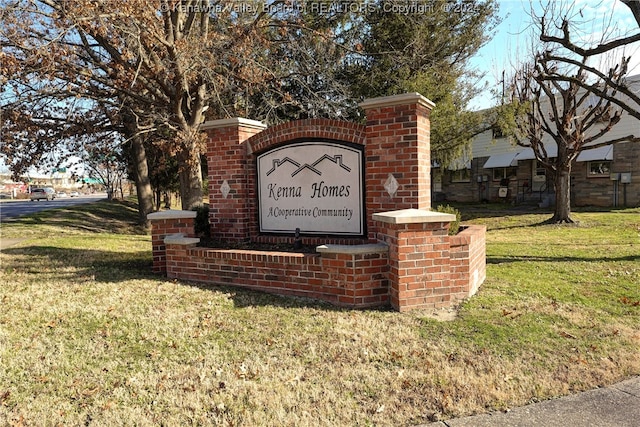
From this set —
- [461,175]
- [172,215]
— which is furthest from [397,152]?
[461,175]

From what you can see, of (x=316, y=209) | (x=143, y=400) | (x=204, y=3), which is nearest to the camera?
(x=143, y=400)

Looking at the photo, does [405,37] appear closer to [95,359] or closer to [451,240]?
[451,240]

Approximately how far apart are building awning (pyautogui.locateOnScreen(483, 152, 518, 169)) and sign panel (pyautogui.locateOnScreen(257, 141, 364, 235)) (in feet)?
68.8

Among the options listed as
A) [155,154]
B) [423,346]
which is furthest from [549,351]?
[155,154]

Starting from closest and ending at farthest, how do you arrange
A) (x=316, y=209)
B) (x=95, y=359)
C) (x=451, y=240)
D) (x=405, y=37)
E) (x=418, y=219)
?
(x=95, y=359), (x=418, y=219), (x=451, y=240), (x=316, y=209), (x=405, y=37)

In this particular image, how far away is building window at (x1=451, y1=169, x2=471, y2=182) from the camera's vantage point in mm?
27714

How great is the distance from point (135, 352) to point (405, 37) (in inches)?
489

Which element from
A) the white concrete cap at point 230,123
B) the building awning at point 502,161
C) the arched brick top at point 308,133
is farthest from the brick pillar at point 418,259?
the building awning at point 502,161

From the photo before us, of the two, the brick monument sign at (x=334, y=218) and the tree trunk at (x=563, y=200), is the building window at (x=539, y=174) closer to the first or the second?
the tree trunk at (x=563, y=200)

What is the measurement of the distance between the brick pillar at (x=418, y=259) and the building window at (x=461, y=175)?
2460cm

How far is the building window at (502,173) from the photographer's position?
25.0 meters

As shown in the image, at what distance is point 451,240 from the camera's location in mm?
4719

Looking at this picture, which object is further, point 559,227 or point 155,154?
point 155,154

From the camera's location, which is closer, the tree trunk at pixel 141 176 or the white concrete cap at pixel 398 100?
the white concrete cap at pixel 398 100
